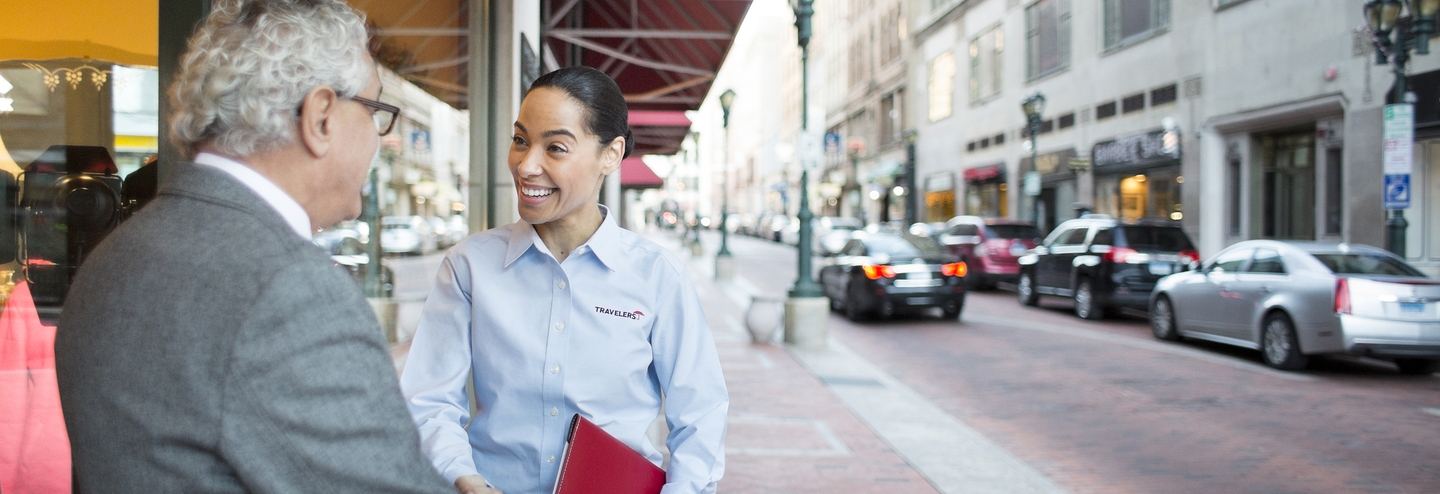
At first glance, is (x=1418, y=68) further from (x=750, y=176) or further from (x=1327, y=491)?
(x=750, y=176)

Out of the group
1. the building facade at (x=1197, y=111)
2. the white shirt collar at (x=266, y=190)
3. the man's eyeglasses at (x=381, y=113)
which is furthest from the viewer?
the building facade at (x=1197, y=111)

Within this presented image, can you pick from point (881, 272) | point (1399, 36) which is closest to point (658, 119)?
point (881, 272)

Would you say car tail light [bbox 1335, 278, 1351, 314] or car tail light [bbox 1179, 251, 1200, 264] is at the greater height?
car tail light [bbox 1179, 251, 1200, 264]

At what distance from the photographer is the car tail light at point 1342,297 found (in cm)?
949

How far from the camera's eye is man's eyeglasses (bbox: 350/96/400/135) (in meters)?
1.53

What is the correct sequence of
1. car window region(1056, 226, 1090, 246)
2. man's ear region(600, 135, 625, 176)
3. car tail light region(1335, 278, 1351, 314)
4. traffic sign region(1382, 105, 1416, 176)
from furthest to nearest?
car window region(1056, 226, 1090, 246) → traffic sign region(1382, 105, 1416, 176) → car tail light region(1335, 278, 1351, 314) → man's ear region(600, 135, 625, 176)

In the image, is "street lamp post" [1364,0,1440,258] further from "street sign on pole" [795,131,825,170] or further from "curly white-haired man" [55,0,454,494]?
"curly white-haired man" [55,0,454,494]

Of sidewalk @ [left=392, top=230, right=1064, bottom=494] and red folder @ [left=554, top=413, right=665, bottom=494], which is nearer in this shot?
red folder @ [left=554, top=413, right=665, bottom=494]

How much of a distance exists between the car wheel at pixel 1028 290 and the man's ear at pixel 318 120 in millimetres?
16989

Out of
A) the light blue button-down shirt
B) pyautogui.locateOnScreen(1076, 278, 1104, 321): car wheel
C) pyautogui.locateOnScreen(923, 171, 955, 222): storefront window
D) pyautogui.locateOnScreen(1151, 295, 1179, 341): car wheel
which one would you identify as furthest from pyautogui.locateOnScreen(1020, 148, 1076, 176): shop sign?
the light blue button-down shirt

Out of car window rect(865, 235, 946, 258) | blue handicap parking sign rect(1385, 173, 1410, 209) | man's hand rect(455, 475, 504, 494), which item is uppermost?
blue handicap parking sign rect(1385, 173, 1410, 209)

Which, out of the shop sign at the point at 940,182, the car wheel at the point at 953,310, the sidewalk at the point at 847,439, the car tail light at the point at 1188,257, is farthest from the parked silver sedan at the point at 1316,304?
the shop sign at the point at 940,182

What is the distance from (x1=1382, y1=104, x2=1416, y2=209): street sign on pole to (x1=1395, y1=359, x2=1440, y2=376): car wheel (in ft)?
10.5

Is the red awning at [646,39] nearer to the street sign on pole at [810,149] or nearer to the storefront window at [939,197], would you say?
the street sign on pole at [810,149]
